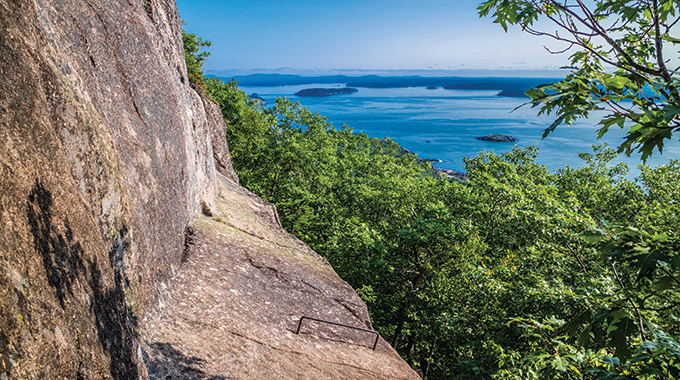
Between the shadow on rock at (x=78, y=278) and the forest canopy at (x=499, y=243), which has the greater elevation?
the shadow on rock at (x=78, y=278)

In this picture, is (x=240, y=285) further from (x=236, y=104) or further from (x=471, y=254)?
(x=236, y=104)


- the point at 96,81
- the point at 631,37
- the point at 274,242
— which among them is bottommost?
the point at 274,242

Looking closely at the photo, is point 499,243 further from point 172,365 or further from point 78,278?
point 78,278

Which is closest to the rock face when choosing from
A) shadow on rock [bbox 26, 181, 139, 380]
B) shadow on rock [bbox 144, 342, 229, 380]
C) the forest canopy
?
shadow on rock [bbox 144, 342, 229, 380]

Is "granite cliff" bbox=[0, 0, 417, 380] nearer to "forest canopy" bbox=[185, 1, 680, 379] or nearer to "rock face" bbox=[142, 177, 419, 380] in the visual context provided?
"rock face" bbox=[142, 177, 419, 380]

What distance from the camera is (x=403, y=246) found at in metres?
17.3

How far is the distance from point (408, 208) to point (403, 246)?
124 inches

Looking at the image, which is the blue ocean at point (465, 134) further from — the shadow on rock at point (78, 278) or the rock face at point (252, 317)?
the shadow on rock at point (78, 278)

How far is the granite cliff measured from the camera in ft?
10.0

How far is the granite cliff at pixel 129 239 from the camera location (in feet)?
10.0

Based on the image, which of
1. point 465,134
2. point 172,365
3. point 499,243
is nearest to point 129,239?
point 172,365

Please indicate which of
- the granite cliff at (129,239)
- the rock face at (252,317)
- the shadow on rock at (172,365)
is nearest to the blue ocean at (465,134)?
the rock face at (252,317)

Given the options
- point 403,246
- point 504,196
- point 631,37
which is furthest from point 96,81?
point 504,196

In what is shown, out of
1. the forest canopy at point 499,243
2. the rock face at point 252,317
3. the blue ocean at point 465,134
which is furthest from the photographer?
the blue ocean at point 465,134
